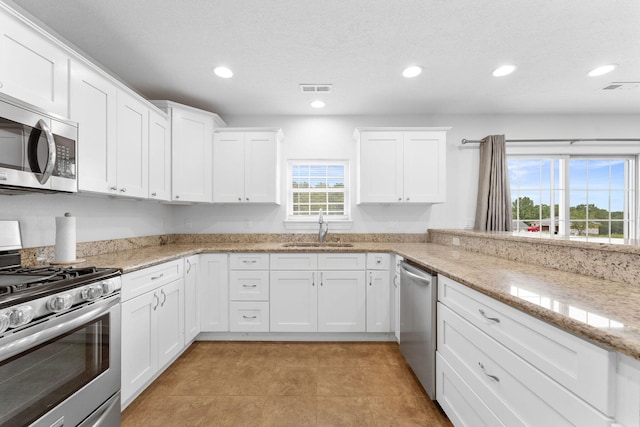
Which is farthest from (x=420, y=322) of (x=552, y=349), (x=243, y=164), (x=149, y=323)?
(x=243, y=164)

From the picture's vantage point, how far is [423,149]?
129 inches

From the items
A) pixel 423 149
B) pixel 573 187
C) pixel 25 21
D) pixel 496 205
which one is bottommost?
pixel 496 205

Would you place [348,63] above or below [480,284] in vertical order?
above

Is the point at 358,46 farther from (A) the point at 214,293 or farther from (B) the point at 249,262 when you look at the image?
(A) the point at 214,293

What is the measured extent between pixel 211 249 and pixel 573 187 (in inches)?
177

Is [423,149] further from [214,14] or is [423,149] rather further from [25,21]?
[25,21]

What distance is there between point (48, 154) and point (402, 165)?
9.68 ft

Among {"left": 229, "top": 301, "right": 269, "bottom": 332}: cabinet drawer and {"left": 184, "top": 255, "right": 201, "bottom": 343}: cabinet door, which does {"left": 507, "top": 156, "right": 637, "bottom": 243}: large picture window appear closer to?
{"left": 229, "top": 301, "right": 269, "bottom": 332}: cabinet drawer

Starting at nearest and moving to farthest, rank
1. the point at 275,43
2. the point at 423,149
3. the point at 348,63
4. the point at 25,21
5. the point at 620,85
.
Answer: the point at 25,21 → the point at 275,43 → the point at 348,63 → the point at 620,85 → the point at 423,149

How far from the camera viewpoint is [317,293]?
9.48ft

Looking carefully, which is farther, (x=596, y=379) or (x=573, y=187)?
(x=573, y=187)

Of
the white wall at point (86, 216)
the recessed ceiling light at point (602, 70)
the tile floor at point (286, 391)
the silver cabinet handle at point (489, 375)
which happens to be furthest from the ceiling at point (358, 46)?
the tile floor at point (286, 391)

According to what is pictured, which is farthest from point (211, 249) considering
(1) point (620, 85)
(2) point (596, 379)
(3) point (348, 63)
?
(1) point (620, 85)

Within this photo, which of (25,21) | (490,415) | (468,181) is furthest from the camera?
(468,181)
